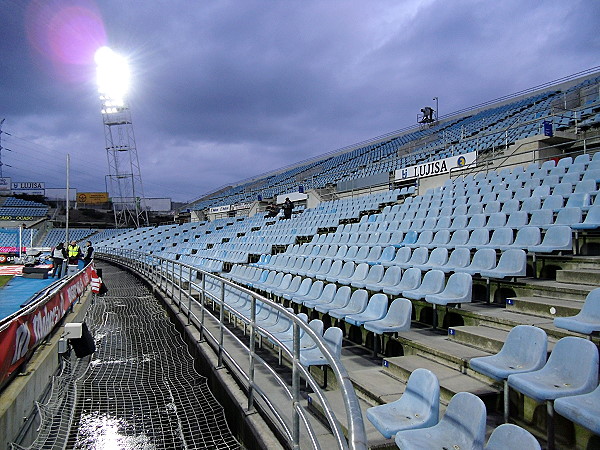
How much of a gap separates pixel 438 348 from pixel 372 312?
38.3 inches

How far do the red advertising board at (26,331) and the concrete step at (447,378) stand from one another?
309cm

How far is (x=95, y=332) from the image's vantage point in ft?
22.0

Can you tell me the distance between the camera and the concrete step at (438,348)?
122 inches

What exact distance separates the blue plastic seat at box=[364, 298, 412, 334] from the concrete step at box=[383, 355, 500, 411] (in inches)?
Result: 10.8

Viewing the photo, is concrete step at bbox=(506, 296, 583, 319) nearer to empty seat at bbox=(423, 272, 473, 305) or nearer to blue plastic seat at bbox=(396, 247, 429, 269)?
empty seat at bbox=(423, 272, 473, 305)

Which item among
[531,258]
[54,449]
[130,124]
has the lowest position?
[54,449]

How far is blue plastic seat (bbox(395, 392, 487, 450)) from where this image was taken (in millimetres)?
1829

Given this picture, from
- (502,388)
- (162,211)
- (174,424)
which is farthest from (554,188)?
(162,211)

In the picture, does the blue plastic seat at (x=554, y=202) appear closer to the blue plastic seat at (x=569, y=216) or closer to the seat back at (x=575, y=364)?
the blue plastic seat at (x=569, y=216)

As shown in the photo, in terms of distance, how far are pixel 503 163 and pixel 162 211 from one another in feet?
156

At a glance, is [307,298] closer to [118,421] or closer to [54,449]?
[118,421]

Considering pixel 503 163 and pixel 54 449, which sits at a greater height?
pixel 503 163

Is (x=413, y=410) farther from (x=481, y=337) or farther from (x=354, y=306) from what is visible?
(x=354, y=306)

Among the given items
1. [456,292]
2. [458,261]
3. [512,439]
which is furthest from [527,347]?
[458,261]
